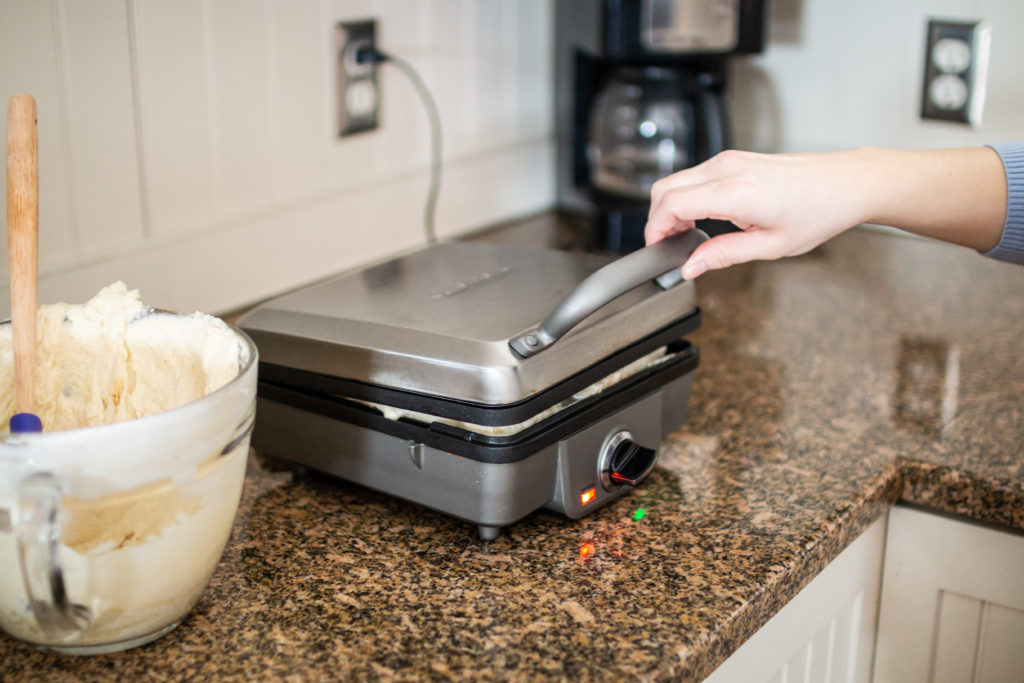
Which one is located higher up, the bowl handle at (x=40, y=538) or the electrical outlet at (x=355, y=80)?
the electrical outlet at (x=355, y=80)

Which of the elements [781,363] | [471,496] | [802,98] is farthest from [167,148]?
[802,98]

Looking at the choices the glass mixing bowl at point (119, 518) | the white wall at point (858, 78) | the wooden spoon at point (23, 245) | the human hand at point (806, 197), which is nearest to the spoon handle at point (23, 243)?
the wooden spoon at point (23, 245)

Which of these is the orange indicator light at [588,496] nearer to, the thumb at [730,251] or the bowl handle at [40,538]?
the thumb at [730,251]

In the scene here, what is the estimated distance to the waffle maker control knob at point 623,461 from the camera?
77 cm

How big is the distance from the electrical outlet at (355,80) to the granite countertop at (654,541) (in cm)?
51

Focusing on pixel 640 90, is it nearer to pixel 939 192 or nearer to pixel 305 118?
pixel 305 118

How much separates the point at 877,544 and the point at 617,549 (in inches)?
12.0

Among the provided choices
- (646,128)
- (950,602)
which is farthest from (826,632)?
(646,128)

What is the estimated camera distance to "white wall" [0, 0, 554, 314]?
0.96 meters

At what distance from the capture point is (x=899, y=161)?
804 millimetres

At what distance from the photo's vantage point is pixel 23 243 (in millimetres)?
631

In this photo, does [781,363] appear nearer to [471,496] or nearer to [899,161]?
[899,161]

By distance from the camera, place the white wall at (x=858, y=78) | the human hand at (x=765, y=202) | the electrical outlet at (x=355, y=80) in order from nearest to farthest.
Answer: the human hand at (x=765, y=202) < the electrical outlet at (x=355, y=80) < the white wall at (x=858, y=78)

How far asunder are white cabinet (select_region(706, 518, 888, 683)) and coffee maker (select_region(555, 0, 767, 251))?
0.57 meters
